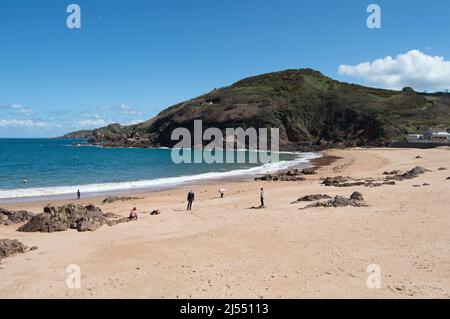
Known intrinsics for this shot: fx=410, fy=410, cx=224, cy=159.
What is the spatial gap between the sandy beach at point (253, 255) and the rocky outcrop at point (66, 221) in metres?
0.57

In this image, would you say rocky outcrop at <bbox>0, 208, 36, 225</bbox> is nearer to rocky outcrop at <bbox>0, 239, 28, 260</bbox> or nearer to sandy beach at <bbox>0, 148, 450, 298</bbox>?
sandy beach at <bbox>0, 148, 450, 298</bbox>

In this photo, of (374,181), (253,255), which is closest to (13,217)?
(253,255)

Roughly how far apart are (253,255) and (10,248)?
8.56 meters

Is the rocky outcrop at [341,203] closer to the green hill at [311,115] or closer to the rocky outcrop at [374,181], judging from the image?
the rocky outcrop at [374,181]

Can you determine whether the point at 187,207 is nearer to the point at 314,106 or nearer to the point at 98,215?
the point at 98,215

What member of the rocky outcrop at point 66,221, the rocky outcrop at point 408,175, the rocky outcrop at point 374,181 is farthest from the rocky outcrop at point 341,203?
the rocky outcrop at point 408,175

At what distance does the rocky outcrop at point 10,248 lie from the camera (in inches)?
557

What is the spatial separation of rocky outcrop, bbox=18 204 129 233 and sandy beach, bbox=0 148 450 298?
0.57 metres

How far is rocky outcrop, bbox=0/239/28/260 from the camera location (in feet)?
46.4

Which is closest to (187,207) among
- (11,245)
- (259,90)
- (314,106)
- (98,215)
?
(98,215)

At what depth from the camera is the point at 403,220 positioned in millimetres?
17422

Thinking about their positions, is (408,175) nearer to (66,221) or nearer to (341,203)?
(341,203)

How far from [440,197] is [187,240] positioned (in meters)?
14.5

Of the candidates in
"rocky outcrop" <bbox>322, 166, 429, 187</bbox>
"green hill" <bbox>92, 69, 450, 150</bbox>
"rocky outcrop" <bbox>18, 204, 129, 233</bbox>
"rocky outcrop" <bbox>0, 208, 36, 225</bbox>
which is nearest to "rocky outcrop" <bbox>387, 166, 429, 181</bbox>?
→ "rocky outcrop" <bbox>322, 166, 429, 187</bbox>
